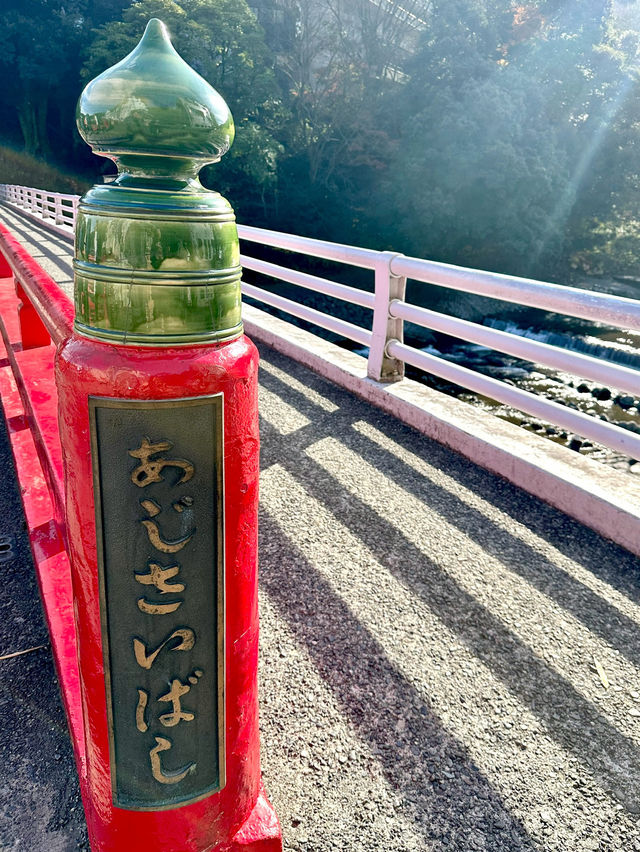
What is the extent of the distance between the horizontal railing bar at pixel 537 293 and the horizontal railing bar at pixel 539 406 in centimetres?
43

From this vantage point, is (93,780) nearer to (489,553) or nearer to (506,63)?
(489,553)

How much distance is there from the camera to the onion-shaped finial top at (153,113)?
0.90 meters

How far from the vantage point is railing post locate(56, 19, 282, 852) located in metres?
0.92

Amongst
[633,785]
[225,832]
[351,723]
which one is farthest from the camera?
[351,723]

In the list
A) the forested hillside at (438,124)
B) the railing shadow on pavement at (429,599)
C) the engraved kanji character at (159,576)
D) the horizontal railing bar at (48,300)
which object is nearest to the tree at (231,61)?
the forested hillside at (438,124)

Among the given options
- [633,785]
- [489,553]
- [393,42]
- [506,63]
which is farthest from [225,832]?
[393,42]

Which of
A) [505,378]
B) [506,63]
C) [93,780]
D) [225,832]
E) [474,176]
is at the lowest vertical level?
[505,378]

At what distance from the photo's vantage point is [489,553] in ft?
8.24

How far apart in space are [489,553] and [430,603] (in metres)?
0.44

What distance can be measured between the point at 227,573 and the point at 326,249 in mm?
3790

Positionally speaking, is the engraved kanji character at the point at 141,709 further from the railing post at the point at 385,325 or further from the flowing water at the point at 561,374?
the flowing water at the point at 561,374

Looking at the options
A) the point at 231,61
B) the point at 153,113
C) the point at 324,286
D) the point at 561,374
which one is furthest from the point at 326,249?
the point at 231,61

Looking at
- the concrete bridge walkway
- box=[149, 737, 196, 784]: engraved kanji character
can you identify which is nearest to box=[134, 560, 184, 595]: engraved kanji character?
box=[149, 737, 196, 784]: engraved kanji character

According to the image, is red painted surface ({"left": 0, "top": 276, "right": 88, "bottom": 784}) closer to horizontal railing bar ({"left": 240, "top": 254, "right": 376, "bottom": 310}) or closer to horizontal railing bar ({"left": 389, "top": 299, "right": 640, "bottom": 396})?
horizontal railing bar ({"left": 240, "top": 254, "right": 376, "bottom": 310})
